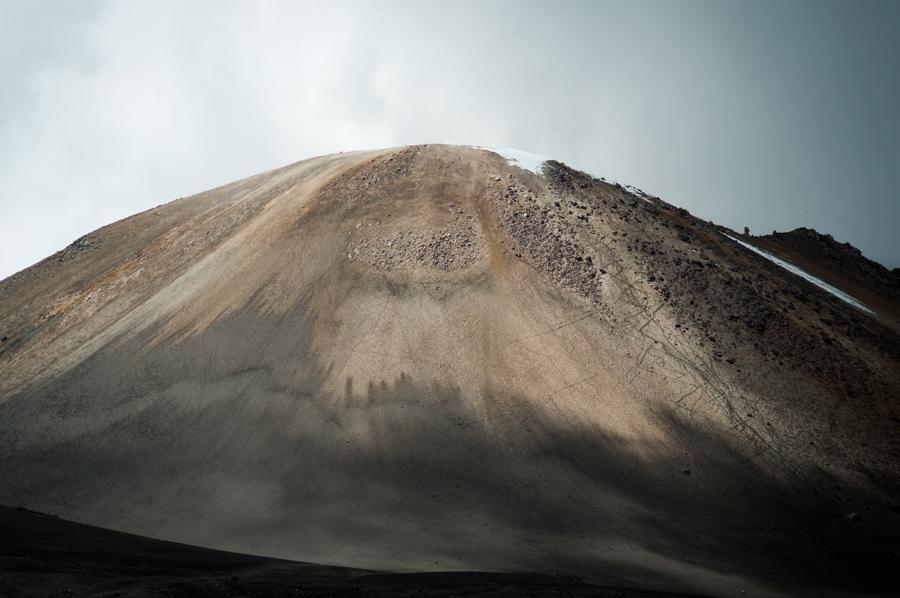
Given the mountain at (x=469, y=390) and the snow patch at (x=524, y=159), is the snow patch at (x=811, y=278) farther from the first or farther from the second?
the snow patch at (x=524, y=159)

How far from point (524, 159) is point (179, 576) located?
30042 millimetres

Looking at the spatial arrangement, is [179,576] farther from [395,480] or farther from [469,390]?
[469,390]

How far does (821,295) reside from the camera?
34031mm

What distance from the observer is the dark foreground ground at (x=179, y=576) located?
37.4 ft

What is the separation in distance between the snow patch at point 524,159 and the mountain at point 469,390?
0.30 meters

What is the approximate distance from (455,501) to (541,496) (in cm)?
284

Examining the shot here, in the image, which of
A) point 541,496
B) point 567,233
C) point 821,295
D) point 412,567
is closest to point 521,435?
point 541,496

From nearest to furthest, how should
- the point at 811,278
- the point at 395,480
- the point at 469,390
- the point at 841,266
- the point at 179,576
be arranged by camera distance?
the point at 179,576 → the point at 395,480 → the point at 469,390 → the point at 811,278 → the point at 841,266

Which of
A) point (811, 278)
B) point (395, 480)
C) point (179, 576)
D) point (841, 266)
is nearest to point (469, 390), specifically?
point (395, 480)

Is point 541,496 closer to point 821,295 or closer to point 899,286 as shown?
point 821,295

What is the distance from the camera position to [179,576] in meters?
12.8

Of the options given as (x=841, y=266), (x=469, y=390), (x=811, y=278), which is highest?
(x=841, y=266)

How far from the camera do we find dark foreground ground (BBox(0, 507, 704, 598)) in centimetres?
1141

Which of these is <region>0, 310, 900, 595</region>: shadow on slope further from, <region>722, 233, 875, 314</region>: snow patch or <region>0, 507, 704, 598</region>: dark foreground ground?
<region>722, 233, 875, 314</region>: snow patch
